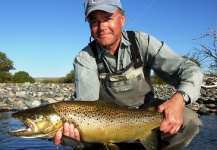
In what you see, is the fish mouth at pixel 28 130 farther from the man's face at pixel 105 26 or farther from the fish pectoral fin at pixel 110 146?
the man's face at pixel 105 26

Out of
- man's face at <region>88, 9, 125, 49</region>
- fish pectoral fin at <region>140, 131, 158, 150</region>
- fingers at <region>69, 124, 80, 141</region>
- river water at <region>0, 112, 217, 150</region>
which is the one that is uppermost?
man's face at <region>88, 9, 125, 49</region>

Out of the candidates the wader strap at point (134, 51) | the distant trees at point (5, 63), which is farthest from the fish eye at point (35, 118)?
the distant trees at point (5, 63)

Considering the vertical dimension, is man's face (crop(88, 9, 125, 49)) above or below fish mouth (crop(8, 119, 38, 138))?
above

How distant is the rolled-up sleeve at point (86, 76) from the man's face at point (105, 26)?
10.3 inches

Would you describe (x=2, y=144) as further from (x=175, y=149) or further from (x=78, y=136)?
(x=175, y=149)

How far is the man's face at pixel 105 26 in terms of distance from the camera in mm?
3549

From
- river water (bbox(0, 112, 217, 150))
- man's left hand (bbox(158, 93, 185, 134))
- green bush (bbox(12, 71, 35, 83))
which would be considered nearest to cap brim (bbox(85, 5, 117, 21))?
man's left hand (bbox(158, 93, 185, 134))

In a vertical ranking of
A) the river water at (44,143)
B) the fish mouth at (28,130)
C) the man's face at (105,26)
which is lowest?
the river water at (44,143)

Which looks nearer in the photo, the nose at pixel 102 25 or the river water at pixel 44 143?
the nose at pixel 102 25

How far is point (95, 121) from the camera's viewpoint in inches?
119

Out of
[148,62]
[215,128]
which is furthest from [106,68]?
[215,128]

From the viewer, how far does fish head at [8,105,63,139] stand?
111 inches

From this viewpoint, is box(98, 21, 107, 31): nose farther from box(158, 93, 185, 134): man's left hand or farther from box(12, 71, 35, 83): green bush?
box(12, 71, 35, 83): green bush

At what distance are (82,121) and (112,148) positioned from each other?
0.37 metres
